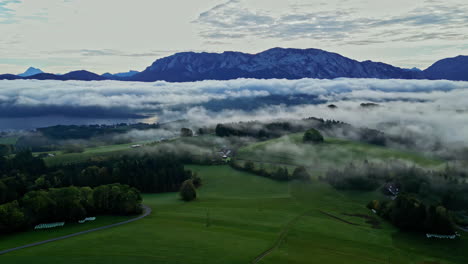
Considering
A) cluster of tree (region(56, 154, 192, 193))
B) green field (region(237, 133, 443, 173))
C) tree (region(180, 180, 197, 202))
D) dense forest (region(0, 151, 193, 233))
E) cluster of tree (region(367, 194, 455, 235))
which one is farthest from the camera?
green field (region(237, 133, 443, 173))

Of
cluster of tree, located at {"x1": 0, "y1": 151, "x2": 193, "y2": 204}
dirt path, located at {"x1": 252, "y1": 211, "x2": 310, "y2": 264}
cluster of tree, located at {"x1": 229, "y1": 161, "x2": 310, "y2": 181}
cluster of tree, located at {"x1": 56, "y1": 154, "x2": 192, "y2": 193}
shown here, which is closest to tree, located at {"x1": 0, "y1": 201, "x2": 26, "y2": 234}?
cluster of tree, located at {"x1": 0, "y1": 151, "x2": 193, "y2": 204}

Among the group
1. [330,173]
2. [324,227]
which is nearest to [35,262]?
[324,227]

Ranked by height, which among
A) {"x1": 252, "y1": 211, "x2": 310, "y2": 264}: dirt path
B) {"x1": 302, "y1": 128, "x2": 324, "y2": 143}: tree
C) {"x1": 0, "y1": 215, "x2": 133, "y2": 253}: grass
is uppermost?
{"x1": 302, "y1": 128, "x2": 324, "y2": 143}: tree

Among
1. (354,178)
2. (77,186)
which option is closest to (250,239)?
(354,178)

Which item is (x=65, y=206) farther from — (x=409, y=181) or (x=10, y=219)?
(x=409, y=181)

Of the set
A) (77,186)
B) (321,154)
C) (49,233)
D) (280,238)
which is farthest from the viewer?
(321,154)

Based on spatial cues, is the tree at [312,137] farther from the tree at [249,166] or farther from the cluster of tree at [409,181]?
the tree at [249,166]

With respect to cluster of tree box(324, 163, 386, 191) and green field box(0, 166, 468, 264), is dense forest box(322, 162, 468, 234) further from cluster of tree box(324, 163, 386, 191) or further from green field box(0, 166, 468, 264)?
green field box(0, 166, 468, 264)
